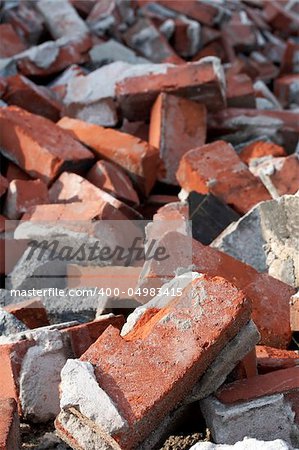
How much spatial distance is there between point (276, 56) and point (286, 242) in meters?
5.97

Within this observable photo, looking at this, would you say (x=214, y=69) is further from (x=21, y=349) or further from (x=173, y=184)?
(x=21, y=349)

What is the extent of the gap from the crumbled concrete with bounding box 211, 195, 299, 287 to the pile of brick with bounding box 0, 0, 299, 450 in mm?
10

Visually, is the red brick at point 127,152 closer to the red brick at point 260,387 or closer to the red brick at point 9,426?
the red brick at point 260,387

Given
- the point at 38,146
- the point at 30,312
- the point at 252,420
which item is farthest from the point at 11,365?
the point at 38,146

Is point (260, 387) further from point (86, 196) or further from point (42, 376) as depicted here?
point (86, 196)

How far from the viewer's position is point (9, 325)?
11.1 ft

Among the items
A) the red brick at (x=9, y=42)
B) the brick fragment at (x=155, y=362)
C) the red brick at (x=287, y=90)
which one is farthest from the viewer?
the red brick at (x=287, y=90)

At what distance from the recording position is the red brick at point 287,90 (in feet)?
26.7

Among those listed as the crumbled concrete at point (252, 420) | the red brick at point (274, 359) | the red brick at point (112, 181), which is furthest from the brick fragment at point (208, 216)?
the crumbled concrete at point (252, 420)

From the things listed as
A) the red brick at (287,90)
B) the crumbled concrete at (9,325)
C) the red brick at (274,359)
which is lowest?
the red brick at (287,90)

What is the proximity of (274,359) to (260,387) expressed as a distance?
323 millimetres

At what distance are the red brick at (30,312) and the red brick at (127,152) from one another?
1743 millimetres

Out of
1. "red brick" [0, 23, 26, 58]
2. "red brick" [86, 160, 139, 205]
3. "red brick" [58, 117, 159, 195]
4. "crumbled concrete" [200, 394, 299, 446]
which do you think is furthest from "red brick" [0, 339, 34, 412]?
"red brick" [0, 23, 26, 58]

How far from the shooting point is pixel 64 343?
10.2 feet
